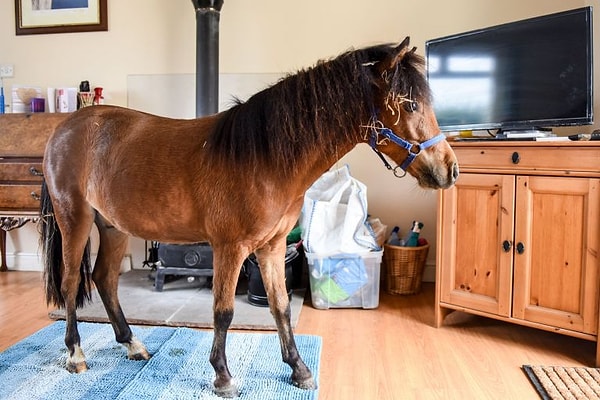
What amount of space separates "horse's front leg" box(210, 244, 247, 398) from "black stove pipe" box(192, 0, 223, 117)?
4.70 feet

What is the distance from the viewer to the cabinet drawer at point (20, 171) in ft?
8.87

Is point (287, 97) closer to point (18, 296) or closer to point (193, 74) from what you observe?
point (193, 74)

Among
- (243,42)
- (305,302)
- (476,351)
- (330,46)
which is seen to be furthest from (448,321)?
(243,42)

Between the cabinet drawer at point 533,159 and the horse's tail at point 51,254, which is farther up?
the cabinet drawer at point 533,159

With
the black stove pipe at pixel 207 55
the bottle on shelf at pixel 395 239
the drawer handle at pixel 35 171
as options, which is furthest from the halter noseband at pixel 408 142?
the drawer handle at pixel 35 171

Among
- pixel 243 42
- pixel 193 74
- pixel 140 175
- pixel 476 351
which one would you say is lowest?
pixel 476 351

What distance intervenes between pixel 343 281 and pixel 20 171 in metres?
2.05

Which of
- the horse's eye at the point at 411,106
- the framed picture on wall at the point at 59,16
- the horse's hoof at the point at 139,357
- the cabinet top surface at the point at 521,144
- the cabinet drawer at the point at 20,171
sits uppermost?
the framed picture on wall at the point at 59,16

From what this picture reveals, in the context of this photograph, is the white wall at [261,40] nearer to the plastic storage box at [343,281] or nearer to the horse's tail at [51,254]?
the plastic storage box at [343,281]

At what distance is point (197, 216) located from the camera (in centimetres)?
146

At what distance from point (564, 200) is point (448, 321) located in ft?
2.71

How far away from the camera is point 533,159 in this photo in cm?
185

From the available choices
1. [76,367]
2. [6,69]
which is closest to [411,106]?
[76,367]

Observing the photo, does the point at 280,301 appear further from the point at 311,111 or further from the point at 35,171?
the point at 35,171
